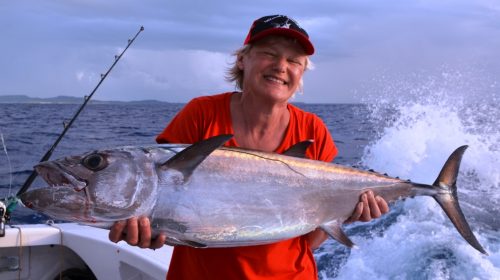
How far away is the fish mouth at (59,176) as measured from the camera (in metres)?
1.76

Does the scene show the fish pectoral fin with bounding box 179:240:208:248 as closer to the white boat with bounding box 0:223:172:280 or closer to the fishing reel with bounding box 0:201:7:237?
the white boat with bounding box 0:223:172:280

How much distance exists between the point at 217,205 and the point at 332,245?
509 centimetres

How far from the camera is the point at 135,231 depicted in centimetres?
181

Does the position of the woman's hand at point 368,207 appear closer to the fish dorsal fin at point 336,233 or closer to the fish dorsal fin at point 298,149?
the fish dorsal fin at point 336,233

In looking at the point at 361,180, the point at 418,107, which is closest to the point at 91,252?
the point at 361,180

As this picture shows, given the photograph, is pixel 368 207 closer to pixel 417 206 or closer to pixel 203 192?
pixel 203 192

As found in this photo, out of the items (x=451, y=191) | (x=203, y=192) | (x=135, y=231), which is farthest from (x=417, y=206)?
(x=135, y=231)

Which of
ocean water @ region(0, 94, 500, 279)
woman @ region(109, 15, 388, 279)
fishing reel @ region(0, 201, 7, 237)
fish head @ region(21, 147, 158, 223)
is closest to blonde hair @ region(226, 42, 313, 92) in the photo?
woman @ region(109, 15, 388, 279)

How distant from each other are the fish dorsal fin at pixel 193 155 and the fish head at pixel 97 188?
0.09m

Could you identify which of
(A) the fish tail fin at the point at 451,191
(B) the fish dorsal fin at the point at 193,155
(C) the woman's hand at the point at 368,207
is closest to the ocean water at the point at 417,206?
(A) the fish tail fin at the point at 451,191

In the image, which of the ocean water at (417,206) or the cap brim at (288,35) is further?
the ocean water at (417,206)

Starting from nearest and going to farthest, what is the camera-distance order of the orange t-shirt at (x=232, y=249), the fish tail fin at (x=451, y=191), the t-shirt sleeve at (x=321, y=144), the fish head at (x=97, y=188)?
the fish head at (x=97, y=188) → the orange t-shirt at (x=232, y=249) → the t-shirt sleeve at (x=321, y=144) → the fish tail fin at (x=451, y=191)

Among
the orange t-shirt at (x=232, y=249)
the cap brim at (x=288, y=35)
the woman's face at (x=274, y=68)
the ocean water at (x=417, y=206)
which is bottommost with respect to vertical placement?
the ocean water at (x=417, y=206)

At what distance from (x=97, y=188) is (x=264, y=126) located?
915mm
